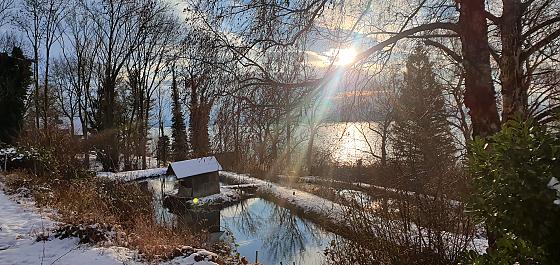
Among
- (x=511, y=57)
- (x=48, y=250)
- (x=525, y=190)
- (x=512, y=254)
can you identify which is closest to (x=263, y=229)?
(x=48, y=250)

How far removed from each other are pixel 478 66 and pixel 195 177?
15.5 meters

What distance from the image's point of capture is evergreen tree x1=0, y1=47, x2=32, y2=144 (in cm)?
2356

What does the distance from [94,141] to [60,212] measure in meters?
19.9

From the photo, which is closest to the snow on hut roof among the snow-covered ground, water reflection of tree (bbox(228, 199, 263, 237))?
water reflection of tree (bbox(228, 199, 263, 237))

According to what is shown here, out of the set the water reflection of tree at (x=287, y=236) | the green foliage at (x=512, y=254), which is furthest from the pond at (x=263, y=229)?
the green foliage at (x=512, y=254)

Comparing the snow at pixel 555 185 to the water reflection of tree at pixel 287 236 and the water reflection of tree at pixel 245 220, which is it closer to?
the water reflection of tree at pixel 287 236

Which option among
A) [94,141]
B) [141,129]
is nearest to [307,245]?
[94,141]

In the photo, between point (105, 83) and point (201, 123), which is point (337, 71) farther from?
point (105, 83)

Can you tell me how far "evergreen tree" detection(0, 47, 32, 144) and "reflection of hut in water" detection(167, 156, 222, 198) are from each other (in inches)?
449

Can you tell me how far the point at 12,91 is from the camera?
24109mm

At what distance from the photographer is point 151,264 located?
6.21 m

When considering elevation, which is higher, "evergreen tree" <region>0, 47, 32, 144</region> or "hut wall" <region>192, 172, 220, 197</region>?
"evergreen tree" <region>0, 47, 32, 144</region>

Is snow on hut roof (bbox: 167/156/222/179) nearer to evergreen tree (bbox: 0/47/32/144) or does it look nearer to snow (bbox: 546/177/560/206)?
evergreen tree (bbox: 0/47/32/144)

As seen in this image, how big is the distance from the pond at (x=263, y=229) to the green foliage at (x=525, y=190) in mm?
7657
